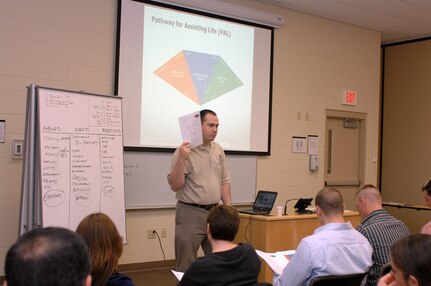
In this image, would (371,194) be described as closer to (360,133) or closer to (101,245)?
(101,245)

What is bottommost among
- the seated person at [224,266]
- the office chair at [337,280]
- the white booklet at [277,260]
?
the white booklet at [277,260]

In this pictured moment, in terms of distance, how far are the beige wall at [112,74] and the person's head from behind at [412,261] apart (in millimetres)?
3702

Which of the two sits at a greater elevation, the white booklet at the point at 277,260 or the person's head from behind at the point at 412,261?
the person's head from behind at the point at 412,261

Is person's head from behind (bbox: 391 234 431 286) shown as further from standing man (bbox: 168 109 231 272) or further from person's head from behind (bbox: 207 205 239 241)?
standing man (bbox: 168 109 231 272)

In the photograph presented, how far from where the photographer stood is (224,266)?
211 centimetres

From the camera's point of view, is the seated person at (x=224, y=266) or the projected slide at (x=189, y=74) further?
the projected slide at (x=189, y=74)

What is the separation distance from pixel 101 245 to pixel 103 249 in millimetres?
17

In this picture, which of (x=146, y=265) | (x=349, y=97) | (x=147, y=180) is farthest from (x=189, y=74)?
(x=349, y=97)

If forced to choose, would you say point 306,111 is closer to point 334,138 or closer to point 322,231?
point 334,138

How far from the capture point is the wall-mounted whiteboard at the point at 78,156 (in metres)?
3.68

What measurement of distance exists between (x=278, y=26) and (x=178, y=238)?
3474 mm

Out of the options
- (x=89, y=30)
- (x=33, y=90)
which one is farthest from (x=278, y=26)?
(x=33, y=90)

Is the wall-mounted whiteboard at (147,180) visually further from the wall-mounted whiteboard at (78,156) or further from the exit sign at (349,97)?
the exit sign at (349,97)

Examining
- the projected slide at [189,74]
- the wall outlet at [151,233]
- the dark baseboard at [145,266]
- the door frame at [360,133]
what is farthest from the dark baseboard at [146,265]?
the door frame at [360,133]
